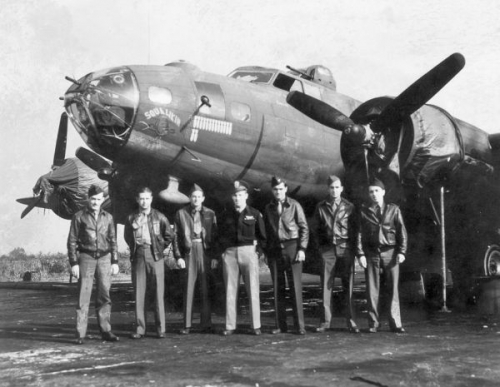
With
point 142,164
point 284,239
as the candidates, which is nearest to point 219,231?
point 284,239

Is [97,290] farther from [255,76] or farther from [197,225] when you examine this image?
[255,76]

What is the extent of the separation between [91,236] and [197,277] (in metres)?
1.69

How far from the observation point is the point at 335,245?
817cm

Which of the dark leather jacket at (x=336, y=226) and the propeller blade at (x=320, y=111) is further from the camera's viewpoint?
the propeller blade at (x=320, y=111)

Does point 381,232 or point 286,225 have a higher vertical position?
point 286,225

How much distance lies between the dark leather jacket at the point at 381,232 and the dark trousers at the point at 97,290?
3483 millimetres

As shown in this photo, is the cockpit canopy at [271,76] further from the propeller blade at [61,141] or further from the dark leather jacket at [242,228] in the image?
the propeller blade at [61,141]

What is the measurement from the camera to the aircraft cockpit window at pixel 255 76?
11.8 metres

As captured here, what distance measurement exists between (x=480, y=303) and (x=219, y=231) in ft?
17.2

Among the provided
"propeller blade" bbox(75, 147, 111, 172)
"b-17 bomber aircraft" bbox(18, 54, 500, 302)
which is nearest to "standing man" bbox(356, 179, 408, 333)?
"b-17 bomber aircraft" bbox(18, 54, 500, 302)

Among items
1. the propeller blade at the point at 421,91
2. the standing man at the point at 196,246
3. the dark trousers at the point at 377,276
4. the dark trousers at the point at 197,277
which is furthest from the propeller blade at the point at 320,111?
the dark trousers at the point at 197,277

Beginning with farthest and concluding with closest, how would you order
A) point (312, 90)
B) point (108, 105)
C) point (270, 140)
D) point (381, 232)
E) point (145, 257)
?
1. point (312, 90)
2. point (270, 140)
3. point (108, 105)
4. point (381, 232)
5. point (145, 257)

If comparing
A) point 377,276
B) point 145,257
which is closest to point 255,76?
point 145,257

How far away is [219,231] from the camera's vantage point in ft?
27.2
